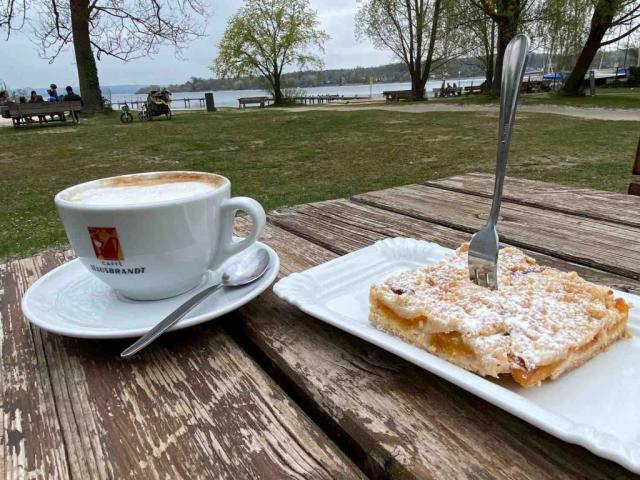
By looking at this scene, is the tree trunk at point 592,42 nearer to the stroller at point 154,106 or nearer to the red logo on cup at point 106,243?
the stroller at point 154,106

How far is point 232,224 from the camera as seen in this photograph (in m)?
0.84

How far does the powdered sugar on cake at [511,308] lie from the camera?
1.75 feet

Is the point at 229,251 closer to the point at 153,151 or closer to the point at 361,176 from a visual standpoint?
the point at 361,176

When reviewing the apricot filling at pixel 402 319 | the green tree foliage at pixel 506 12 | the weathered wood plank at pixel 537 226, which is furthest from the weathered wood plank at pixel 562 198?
the green tree foliage at pixel 506 12

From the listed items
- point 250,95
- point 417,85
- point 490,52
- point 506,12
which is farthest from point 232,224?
point 250,95

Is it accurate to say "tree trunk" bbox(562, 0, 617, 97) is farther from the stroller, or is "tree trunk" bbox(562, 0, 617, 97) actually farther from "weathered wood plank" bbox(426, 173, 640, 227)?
"weathered wood plank" bbox(426, 173, 640, 227)

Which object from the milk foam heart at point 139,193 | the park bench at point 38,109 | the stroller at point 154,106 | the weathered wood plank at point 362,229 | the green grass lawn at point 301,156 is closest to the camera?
the milk foam heart at point 139,193

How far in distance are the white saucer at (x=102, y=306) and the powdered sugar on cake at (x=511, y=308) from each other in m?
0.24

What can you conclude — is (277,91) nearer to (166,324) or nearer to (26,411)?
(166,324)

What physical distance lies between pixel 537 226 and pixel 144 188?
3.13 ft

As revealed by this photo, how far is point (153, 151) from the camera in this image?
795 centimetres

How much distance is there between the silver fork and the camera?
0.68 metres

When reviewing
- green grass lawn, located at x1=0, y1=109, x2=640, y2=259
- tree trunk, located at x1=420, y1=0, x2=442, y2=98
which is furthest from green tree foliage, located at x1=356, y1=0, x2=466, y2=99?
green grass lawn, located at x1=0, y1=109, x2=640, y2=259

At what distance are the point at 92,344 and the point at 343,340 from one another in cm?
37
